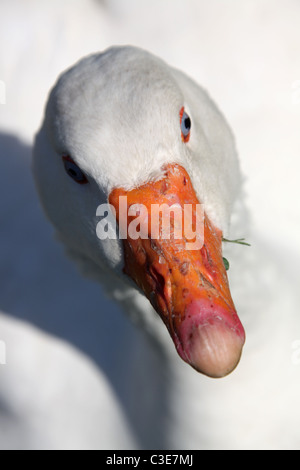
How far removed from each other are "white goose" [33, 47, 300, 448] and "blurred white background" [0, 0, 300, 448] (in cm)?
71

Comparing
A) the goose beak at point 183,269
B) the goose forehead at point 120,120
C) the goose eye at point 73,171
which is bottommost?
the goose beak at point 183,269

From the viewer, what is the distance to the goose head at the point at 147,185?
220 cm

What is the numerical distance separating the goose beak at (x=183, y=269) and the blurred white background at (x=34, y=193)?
51.1 inches

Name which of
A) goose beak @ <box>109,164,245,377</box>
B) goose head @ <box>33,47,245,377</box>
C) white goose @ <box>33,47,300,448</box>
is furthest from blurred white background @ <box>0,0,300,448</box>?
goose beak @ <box>109,164,245,377</box>

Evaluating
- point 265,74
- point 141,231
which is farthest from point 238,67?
point 141,231

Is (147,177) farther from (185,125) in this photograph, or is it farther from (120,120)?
(185,125)

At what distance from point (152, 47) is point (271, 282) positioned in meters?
1.69

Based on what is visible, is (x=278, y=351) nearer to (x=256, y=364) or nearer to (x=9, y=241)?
(x=256, y=364)

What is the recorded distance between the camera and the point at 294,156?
3832 millimetres

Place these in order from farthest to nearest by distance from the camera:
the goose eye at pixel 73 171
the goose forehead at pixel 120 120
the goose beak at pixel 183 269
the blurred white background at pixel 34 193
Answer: the blurred white background at pixel 34 193 → the goose eye at pixel 73 171 → the goose forehead at pixel 120 120 → the goose beak at pixel 183 269

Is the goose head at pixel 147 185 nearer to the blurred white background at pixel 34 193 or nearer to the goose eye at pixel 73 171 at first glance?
the goose eye at pixel 73 171

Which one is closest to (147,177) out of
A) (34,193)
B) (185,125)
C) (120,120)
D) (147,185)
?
(147,185)

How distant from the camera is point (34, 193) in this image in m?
4.09

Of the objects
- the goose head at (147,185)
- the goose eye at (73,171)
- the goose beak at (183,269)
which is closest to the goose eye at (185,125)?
the goose head at (147,185)
